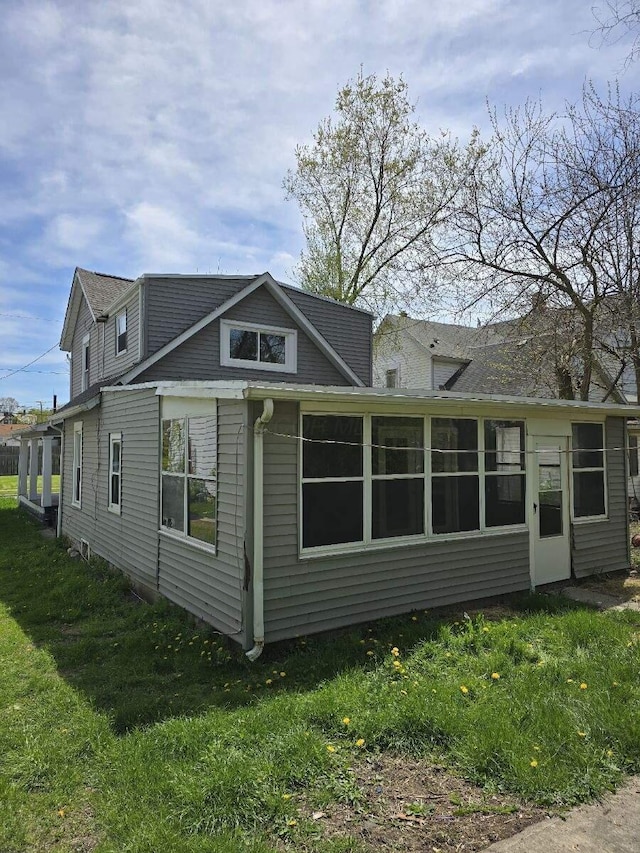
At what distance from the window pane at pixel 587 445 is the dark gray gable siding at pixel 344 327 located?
20.6 ft

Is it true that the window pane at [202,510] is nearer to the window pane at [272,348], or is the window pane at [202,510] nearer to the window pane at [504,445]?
the window pane at [504,445]

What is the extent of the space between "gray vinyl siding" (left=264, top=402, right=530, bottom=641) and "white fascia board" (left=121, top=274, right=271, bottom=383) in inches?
232

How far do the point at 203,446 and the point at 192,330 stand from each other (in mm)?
5436

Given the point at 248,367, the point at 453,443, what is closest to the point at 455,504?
the point at 453,443

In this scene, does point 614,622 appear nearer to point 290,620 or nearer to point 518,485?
point 518,485

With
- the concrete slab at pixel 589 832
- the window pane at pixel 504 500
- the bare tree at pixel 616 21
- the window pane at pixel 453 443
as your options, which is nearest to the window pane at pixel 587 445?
the window pane at pixel 504 500

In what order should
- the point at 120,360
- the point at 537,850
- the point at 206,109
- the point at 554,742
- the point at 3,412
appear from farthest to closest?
1. the point at 3,412
2. the point at 120,360
3. the point at 206,109
4. the point at 554,742
5. the point at 537,850

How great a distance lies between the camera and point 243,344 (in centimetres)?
1198

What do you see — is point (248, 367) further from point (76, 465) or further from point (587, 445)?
point (587, 445)

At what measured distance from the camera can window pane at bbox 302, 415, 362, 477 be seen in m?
5.58

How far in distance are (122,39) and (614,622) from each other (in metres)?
9.35

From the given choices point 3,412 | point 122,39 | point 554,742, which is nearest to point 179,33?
point 122,39

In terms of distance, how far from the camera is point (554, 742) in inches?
139

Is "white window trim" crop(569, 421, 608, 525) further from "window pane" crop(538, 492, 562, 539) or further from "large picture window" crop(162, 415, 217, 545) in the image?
"large picture window" crop(162, 415, 217, 545)
